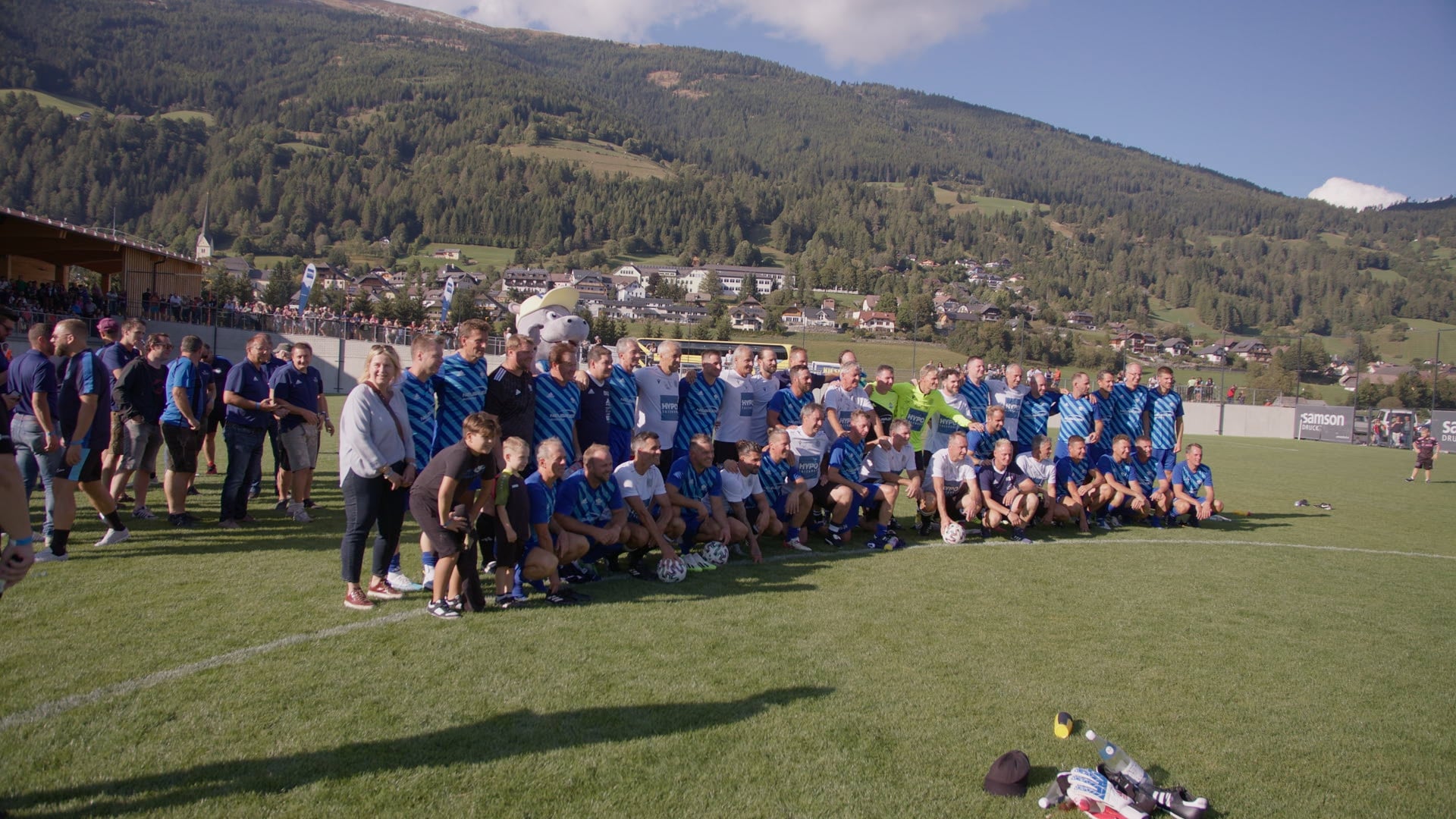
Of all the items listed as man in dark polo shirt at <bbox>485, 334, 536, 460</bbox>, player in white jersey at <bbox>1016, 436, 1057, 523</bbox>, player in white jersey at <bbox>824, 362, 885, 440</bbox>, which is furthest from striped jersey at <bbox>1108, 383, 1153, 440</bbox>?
man in dark polo shirt at <bbox>485, 334, 536, 460</bbox>

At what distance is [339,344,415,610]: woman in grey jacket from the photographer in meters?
5.00

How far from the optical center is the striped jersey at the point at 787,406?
29.4 ft

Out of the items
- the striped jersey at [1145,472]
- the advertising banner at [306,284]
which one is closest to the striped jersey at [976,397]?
the striped jersey at [1145,472]

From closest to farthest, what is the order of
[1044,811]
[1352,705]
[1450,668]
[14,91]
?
[1044,811]
[1352,705]
[1450,668]
[14,91]

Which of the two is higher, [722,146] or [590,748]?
[722,146]

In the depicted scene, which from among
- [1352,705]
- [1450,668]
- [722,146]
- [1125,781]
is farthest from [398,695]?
[722,146]

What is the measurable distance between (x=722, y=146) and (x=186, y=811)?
201 meters

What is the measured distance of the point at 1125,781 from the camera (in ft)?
10.6

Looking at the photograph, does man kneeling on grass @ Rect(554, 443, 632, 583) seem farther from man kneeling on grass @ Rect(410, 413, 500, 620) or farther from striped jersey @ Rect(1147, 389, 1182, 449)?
striped jersey @ Rect(1147, 389, 1182, 449)

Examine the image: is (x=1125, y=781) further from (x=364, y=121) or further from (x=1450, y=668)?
(x=364, y=121)

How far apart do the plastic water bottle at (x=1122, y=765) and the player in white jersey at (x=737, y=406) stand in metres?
4.95

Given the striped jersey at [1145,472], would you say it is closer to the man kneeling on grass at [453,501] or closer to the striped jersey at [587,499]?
the striped jersey at [587,499]

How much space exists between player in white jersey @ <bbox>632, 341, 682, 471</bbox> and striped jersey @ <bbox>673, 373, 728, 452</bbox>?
0.36 feet

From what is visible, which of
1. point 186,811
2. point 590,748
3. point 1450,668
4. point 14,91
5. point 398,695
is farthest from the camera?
point 14,91
